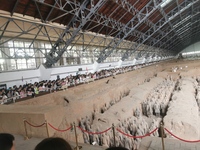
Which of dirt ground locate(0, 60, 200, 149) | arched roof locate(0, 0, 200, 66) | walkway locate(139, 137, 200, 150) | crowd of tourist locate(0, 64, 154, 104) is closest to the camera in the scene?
walkway locate(139, 137, 200, 150)

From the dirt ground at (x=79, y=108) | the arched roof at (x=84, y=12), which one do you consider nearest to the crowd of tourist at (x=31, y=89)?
the dirt ground at (x=79, y=108)

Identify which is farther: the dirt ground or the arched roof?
the arched roof

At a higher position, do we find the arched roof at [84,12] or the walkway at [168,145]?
the arched roof at [84,12]

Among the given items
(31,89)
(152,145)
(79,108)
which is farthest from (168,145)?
(31,89)

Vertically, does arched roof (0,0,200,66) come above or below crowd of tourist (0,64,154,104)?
Result: above

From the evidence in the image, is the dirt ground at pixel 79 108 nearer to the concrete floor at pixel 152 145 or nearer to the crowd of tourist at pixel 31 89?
the concrete floor at pixel 152 145

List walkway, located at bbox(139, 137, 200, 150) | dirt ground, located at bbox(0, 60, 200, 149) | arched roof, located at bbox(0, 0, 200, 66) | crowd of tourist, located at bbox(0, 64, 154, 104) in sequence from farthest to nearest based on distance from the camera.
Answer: arched roof, located at bbox(0, 0, 200, 66) < crowd of tourist, located at bbox(0, 64, 154, 104) < dirt ground, located at bbox(0, 60, 200, 149) < walkway, located at bbox(139, 137, 200, 150)

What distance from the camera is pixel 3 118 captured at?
628 cm

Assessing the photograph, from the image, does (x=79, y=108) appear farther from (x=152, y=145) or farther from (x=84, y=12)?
(x=84, y=12)

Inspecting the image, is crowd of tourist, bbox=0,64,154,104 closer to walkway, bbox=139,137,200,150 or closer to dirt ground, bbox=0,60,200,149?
dirt ground, bbox=0,60,200,149

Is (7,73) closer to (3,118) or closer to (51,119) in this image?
(3,118)

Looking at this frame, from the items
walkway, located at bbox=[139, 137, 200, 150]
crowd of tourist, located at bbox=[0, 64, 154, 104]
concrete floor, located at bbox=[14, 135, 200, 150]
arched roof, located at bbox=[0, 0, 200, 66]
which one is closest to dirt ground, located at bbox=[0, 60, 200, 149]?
concrete floor, located at bbox=[14, 135, 200, 150]

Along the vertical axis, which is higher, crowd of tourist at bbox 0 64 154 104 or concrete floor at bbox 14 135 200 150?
crowd of tourist at bbox 0 64 154 104

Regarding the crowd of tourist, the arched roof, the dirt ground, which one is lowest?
the dirt ground
